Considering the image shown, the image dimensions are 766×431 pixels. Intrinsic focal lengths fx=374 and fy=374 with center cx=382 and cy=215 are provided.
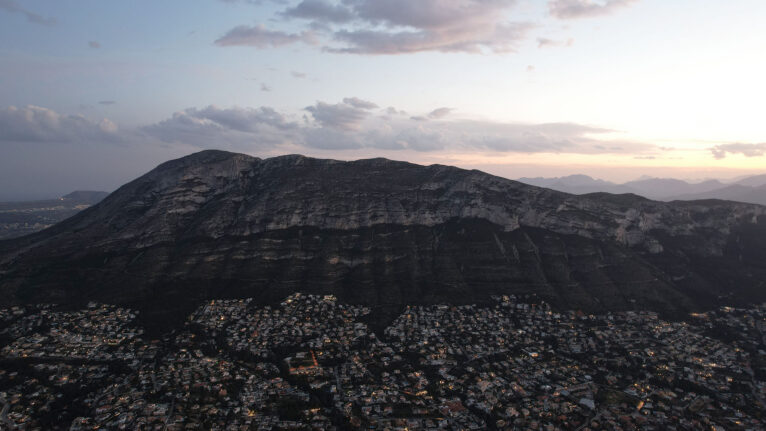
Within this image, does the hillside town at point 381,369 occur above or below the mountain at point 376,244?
below

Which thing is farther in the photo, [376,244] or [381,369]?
[376,244]

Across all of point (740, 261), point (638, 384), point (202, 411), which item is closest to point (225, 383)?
point (202, 411)

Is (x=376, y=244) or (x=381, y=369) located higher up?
(x=376, y=244)

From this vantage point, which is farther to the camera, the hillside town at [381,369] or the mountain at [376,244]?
the mountain at [376,244]

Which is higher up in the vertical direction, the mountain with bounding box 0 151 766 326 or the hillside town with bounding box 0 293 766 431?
the mountain with bounding box 0 151 766 326

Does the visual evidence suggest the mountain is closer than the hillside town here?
No
